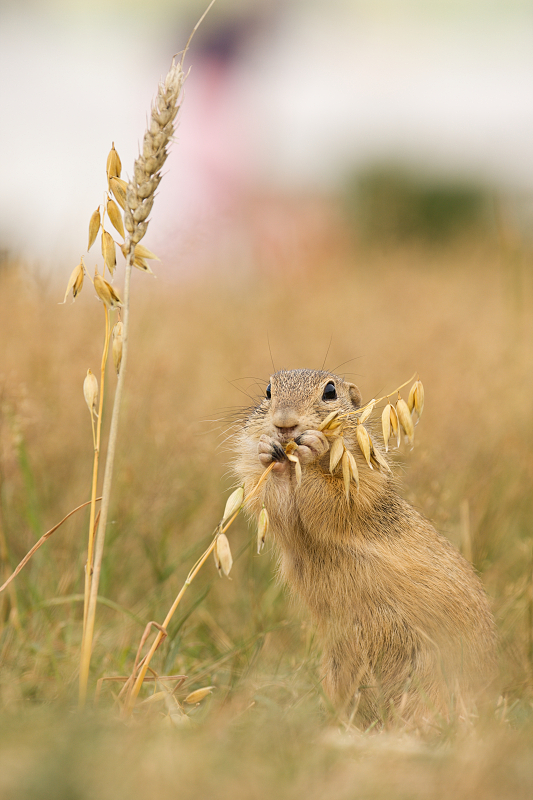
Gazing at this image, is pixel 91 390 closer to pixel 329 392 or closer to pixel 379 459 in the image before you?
pixel 379 459

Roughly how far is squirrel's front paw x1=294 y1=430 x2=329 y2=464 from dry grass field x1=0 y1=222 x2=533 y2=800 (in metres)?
0.83

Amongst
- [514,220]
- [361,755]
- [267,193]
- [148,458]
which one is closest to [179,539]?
[148,458]

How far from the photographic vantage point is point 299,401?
2.97 m

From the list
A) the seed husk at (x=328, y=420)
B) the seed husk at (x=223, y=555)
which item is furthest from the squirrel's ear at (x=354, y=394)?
the seed husk at (x=223, y=555)

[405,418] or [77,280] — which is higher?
[77,280]

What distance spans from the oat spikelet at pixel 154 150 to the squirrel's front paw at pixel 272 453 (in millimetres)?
1000

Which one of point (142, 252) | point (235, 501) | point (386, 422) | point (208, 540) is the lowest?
point (208, 540)

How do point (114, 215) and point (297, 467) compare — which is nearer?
point (114, 215)

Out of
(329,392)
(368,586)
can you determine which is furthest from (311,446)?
(368,586)

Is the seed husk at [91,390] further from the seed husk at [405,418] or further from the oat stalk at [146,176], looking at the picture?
the seed husk at [405,418]

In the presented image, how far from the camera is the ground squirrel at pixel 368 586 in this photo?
9.09ft

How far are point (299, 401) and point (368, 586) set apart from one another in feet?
2.60

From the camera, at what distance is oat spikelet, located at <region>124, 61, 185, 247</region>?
6.57ft

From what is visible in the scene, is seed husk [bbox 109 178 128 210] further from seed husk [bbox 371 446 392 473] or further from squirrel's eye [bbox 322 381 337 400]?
squirrel's eye [bbox 322 381 337 400]
